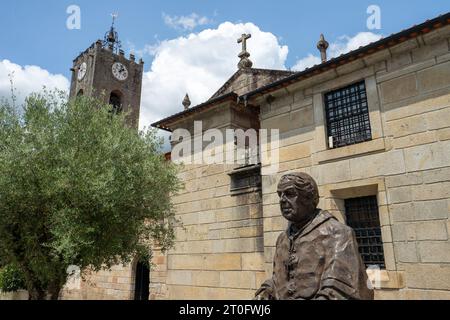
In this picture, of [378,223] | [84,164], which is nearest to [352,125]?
[378,223]

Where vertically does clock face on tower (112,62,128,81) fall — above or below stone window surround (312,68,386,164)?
above

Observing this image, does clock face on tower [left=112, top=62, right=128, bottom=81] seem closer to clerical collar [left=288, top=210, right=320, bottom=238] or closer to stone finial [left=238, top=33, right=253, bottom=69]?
stone finial [left=238, top=33, right=253, bottom=69]

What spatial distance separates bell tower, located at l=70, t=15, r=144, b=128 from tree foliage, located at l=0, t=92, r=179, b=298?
26100 millimetres

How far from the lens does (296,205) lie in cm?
343

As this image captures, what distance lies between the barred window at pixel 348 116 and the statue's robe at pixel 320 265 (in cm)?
593

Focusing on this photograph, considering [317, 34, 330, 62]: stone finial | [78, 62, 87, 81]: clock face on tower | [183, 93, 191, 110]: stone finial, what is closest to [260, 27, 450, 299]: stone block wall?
[317, 34, 330, 62]: stone finial

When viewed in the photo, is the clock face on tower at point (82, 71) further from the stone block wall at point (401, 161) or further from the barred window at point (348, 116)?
the barred window at point (348, 116)

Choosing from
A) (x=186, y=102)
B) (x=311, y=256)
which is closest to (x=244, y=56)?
(x=186, y=102)

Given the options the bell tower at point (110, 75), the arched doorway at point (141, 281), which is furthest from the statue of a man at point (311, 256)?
the bell tower at point (110, 75)

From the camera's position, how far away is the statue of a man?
9.73 feet

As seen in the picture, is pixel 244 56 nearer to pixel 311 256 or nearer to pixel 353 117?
pixel 353 117

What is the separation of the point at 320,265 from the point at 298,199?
643mm

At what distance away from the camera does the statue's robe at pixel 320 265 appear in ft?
9.66

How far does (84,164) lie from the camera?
8859 millimetres
